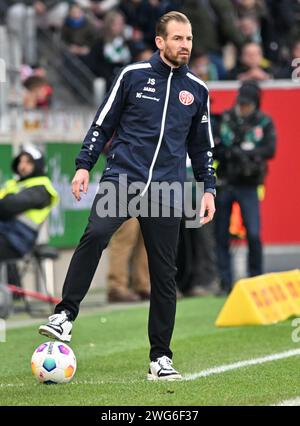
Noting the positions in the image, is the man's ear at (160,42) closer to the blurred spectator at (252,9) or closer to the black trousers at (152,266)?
the black trousers at (152,266)

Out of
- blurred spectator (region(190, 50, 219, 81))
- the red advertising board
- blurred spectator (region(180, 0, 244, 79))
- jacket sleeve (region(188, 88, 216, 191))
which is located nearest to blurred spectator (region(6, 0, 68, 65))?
blurred spectator (region(180, 0, 244, 79))

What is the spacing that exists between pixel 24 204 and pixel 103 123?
16.3ft

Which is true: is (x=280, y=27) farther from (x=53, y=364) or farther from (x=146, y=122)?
(x=53, y=364)

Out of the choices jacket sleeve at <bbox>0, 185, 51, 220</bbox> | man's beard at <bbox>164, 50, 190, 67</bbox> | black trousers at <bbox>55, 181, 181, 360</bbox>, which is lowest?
jacket sleeve at <bbox>0, 185, 51, 220</bbox>

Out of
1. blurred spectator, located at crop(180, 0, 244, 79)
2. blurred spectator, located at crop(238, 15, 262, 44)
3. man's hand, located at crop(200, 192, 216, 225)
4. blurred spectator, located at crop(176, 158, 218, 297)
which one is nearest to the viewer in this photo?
man's hand, located at crop(200, 192, 216, 225)

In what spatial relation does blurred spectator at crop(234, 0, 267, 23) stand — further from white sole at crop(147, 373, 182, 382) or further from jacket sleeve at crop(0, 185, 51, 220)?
A: white sole at crop(147, 373, 182, 382)

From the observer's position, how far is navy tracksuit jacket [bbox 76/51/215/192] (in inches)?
314

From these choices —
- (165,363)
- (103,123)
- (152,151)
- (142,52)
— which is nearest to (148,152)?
(152,151)

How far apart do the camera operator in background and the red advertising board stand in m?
2.25

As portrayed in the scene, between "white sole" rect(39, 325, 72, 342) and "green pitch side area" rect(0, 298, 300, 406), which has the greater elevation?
"white sole" rect(39, 325, 72, 342)

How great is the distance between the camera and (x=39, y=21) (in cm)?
2067

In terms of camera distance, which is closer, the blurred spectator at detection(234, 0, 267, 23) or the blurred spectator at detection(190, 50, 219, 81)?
the blurred spectator at detection(190, 50, 219, 81)
